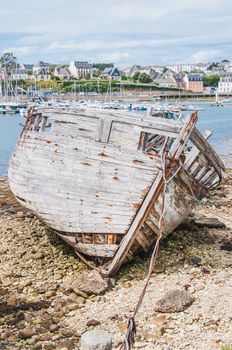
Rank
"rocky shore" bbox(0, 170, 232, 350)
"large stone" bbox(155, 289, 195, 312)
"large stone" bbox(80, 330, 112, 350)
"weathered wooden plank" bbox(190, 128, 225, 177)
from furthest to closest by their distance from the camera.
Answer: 1. "weathered wooden plank" bbox(190, 128, 225, 177)
2. "large stone" bbox(155, 289, 195, 312)
3. "rocky shore" bbox(0, 170, 232, 350)
4. "large stone" bbox(80, 330, 112, 350)

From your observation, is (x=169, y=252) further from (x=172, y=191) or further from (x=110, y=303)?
(x=110, y=303)

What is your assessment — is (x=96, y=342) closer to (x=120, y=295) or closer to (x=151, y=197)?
(x=120, y=295)

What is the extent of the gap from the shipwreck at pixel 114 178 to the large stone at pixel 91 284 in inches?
10.9

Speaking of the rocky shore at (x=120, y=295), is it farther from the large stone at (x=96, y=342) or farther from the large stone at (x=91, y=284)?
the large stone at (x=96, y=342)

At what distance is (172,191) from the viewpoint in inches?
Answer: 408

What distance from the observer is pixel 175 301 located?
884 centimetres

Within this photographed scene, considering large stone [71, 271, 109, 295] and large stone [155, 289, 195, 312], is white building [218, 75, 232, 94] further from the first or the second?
large stone [155, 289, 195, 312]

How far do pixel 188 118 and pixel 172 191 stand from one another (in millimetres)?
1572

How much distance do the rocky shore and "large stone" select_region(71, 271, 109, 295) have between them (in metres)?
0.02

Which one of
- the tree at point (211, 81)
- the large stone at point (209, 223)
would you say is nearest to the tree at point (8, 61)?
the tree at point (211, 81)

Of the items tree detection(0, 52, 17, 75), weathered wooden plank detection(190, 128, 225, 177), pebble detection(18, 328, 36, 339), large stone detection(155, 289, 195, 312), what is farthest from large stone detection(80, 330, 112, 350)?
tree detection(0, 52, 17, 75)

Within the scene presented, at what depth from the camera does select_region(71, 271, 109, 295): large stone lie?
9.61 m

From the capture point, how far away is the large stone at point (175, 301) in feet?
28.5

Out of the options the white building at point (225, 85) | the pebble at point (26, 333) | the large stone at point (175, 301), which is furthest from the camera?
the white building at point (225, 85)
